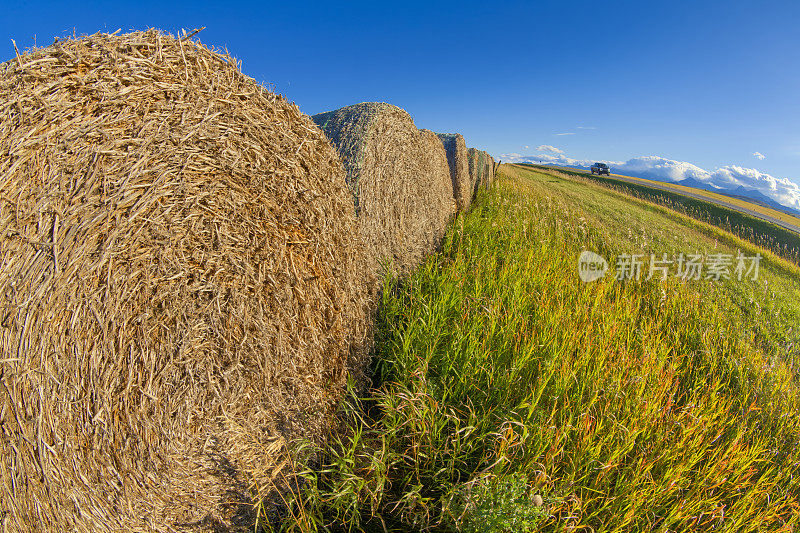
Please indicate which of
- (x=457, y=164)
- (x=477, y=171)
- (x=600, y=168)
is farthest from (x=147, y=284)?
(x=600, y=168)

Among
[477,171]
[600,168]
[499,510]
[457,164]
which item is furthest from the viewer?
[600,168]

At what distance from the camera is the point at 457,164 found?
29.5 ft

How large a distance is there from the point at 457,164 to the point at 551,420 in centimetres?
763

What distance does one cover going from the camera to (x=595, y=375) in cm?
284

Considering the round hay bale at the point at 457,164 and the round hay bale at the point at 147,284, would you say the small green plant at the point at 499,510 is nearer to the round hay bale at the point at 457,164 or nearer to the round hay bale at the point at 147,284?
the round hay bale at the point at 147,284

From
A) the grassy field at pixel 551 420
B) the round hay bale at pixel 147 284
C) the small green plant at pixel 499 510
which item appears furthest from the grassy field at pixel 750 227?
the round hay bale at pixel 147 284

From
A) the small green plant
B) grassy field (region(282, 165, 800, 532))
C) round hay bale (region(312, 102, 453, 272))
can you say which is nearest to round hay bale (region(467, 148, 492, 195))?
round hay bale (region(312, 102, 453, 272))

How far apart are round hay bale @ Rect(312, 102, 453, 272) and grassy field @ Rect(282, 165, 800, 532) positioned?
51 cm

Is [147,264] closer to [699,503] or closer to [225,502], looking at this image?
[225,502]

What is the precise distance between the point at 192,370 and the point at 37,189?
1.08 meters

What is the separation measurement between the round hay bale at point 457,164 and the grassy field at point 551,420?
14.3 ft

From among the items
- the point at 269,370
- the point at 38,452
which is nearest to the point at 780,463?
the point at 269,370

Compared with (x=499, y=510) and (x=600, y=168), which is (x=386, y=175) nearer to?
(x=499, y=510)

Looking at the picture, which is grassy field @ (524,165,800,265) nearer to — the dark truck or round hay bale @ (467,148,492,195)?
round hay bale @ (467,148,492,195)
